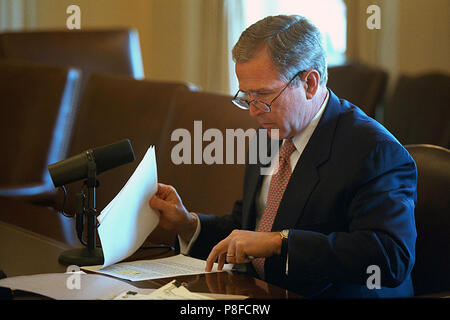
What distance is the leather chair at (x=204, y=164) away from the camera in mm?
2434

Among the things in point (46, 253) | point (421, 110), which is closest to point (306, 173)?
point (46, 253)

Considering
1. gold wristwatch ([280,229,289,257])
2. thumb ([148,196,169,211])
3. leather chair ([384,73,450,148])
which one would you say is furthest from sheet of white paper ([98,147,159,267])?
leather chair ([384,73,450,148])

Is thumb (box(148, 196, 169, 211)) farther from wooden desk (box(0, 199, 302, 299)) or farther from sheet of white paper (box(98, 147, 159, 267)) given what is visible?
wooden desk (box(0, 199, 302, 299))

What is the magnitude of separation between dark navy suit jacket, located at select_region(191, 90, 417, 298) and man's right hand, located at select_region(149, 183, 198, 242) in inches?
11.3

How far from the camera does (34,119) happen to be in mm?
3418

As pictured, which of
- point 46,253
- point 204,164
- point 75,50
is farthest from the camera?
point 75,50

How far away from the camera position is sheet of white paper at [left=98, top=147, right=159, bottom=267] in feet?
4.97

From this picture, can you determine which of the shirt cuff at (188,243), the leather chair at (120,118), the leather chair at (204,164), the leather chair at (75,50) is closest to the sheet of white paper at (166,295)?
the shirt cuff at (188,243)

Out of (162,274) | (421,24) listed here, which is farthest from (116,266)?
(421,24)

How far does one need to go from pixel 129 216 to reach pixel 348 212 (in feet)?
1.73

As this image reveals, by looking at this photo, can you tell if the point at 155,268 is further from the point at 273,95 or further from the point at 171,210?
the point at 273,95

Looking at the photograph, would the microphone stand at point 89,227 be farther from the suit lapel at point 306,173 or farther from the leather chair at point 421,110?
the leather chair at point 421,110

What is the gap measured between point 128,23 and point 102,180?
3010 mm

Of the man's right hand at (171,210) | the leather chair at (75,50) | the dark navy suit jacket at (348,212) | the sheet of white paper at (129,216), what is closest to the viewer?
the dark navy suit jacket at (348,212)
